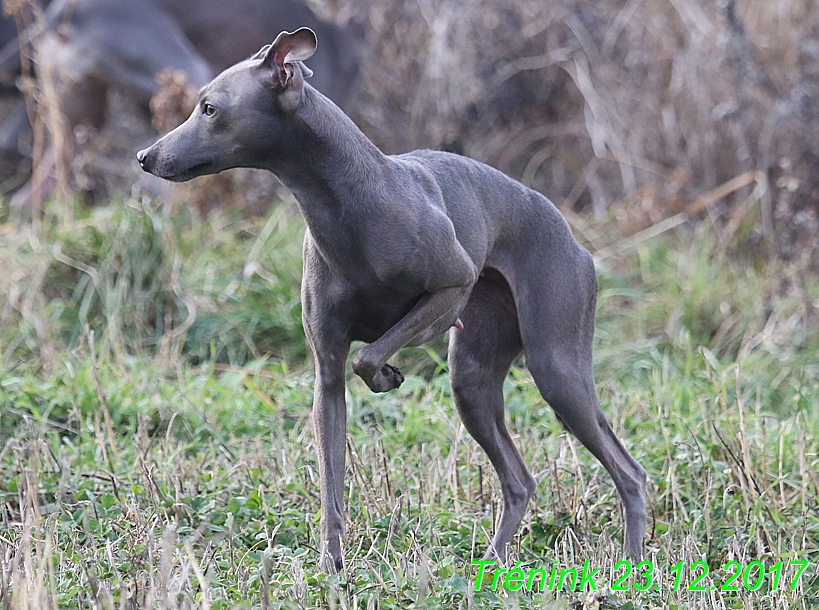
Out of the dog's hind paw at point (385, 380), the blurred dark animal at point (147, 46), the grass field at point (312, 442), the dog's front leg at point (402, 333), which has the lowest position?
the grass field at point (312, 442)

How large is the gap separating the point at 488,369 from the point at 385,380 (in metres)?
0.64

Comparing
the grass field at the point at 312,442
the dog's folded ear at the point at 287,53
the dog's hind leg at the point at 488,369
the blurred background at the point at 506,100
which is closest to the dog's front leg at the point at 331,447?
the grass field at the point at 312,442

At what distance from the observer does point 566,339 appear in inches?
144

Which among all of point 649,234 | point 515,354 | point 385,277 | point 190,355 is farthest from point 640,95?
point 385,277

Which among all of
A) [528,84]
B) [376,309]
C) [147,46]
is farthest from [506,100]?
[376,309]

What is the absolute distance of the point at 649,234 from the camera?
759 cm

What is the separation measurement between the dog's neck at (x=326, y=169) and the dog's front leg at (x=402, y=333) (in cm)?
33

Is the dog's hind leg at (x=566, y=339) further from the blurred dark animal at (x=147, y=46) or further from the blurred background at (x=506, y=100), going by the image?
the blurred dark animal at (x=147, y=46)

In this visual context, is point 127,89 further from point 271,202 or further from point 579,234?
point 579,234

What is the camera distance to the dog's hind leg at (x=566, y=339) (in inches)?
143

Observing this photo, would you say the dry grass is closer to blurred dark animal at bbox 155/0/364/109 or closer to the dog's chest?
blurred dark animal at bbox 155/0/364/109

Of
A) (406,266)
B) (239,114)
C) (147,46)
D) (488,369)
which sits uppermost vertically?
(147,46)

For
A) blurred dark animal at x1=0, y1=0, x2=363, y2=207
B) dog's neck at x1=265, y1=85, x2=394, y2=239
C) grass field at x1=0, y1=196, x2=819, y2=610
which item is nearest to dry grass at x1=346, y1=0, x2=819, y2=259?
blurred dark animal at x1=0, y1=0, x2=363, y2=207

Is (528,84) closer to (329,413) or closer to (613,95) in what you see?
(613,95)
